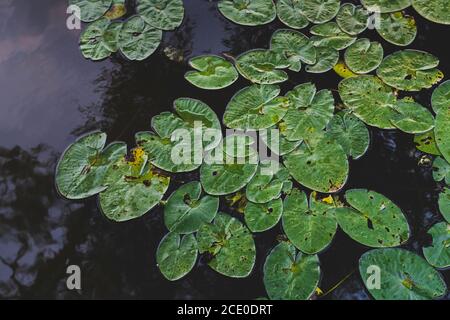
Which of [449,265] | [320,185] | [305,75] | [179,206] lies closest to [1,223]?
[179,206]

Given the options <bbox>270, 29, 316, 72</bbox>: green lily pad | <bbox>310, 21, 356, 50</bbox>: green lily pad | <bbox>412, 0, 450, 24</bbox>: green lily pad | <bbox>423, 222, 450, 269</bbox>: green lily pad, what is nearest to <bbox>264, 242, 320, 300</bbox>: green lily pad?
<bbox>423, 222, 450, 269</bbox>: green lily pad

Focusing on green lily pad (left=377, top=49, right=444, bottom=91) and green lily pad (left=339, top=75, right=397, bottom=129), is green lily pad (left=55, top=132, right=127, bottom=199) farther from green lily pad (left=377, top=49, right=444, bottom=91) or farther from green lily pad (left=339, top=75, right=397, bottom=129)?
green lily pad (left=377, top=49, right=444, bottom=91)

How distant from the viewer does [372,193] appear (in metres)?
1.89

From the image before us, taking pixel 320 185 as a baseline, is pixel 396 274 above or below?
below

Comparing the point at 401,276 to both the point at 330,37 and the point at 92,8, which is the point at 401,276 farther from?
the point at 92,8

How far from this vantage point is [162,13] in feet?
7.88

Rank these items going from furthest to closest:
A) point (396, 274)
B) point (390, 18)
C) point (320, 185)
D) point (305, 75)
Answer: point (390, 18), point (305, 75), point (320, 185), point (396, 274)

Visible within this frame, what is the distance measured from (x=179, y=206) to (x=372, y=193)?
82 cm

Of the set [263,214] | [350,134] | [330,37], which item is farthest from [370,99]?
[263,214]

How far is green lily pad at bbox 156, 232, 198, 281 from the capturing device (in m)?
1.79

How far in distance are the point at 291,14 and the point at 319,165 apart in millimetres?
927

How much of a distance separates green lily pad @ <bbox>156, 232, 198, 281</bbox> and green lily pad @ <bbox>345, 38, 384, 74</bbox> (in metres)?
1.15

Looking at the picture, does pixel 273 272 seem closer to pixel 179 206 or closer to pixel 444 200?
pixel 179 206

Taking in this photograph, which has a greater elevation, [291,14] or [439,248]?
[291,14]
